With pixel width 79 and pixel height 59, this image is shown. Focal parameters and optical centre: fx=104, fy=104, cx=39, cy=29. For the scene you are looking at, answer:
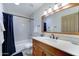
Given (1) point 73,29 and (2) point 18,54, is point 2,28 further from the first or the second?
(1) point 73,29

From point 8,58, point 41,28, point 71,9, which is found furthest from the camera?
point 41,28

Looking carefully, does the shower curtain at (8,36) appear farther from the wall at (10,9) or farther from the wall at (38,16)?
the wall at (38,16)

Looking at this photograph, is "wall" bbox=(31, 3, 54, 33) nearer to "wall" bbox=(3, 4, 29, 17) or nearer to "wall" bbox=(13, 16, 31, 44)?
"wall" bbox=(13, 16, 31, 44)

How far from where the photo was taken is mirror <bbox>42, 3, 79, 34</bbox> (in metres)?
1.67

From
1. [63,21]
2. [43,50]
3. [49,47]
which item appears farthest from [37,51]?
[63,21]

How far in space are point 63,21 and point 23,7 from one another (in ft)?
2.42

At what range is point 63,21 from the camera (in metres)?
1.84

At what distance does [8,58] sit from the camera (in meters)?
1.49

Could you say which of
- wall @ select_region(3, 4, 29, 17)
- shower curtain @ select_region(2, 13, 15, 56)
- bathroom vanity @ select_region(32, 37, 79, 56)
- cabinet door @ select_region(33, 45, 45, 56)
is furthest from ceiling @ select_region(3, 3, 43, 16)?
cabinet door @ select_region(33, 45, 45, 56)

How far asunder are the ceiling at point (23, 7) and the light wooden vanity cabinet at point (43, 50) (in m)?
0.48

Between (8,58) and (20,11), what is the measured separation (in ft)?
2.39

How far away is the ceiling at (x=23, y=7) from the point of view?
5.12ft

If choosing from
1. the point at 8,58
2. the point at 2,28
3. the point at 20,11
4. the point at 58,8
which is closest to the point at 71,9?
the point at 58,8

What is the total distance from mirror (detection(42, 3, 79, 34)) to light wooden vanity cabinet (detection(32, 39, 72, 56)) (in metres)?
0.34
